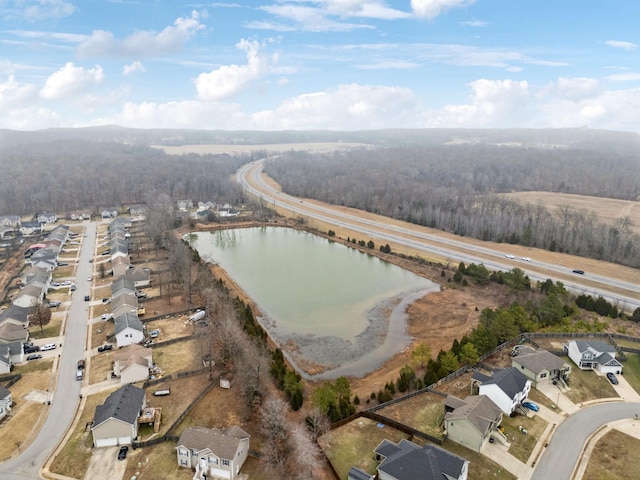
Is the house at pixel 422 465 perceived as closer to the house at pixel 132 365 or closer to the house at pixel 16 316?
the house at pixel 132 365

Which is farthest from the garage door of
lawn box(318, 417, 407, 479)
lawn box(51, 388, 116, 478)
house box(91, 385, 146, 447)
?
lawn box(318, 417, 407, 479)

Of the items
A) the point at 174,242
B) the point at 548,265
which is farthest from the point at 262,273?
the point at 548,265

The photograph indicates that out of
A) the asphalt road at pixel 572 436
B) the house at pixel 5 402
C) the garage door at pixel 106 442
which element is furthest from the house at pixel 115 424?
the asphalt road at pixel 572 436

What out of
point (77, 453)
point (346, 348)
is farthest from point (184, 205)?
point (77, 453)

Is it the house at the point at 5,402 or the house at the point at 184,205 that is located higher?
the house at the point at 184,205

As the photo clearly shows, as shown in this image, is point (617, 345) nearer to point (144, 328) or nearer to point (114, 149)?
point (144, 328)
